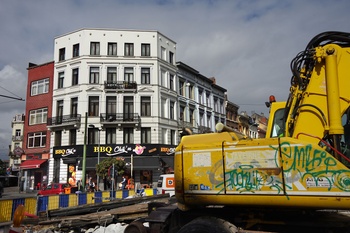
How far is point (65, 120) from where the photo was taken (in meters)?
36.1

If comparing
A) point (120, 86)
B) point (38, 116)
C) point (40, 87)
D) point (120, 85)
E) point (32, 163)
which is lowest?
point (32, 163)

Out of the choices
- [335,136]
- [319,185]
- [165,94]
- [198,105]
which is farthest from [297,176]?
[198,105]

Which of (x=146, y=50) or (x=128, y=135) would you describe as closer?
(x=128, y=135)

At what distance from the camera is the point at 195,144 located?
18.7 ft

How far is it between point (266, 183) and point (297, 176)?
0.48 meters

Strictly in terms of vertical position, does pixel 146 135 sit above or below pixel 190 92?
below

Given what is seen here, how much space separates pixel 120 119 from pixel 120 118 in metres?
0.17

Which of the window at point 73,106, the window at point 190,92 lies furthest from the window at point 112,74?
the window at point 190,92

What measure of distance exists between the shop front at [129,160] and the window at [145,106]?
3.92m

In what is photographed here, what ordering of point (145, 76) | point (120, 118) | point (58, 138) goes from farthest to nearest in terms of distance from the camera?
point (145, 76)
point (58, 138)
point (120, 118)

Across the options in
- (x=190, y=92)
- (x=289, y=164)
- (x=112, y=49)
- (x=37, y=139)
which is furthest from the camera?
(x=190, y=92)

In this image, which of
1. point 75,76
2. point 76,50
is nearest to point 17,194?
point 75,76

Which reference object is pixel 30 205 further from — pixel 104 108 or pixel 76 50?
pixel 76 50

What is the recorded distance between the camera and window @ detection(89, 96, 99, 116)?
1401 inches
